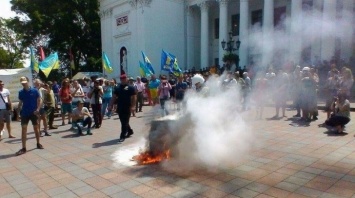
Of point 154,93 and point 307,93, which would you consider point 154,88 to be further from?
point 307,93

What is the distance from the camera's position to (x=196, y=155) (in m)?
5.54

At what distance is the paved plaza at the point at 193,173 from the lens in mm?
4133

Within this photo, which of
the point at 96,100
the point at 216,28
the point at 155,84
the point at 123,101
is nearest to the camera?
the point at 123,101

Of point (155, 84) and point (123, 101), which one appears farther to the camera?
point (155, 84)

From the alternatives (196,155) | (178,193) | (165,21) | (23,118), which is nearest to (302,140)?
(196,155)

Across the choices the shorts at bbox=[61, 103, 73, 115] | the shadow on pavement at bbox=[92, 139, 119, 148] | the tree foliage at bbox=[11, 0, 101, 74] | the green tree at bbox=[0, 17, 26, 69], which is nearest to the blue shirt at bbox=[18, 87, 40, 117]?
the shadow on pavement at bbox=[92, 139, 119, 148]

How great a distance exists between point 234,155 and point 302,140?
83.9 inches

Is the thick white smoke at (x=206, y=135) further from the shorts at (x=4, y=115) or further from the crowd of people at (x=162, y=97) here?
the shorts at (x=4, y=115)

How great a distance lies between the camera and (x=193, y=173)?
4.84 meters

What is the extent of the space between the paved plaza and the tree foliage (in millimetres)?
33298

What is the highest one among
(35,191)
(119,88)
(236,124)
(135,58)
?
(135,58)

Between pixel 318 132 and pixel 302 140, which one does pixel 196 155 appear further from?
pixel 318 132

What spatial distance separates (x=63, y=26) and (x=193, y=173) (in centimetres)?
3678

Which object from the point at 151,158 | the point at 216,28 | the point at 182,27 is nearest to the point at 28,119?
the point at 151,158
